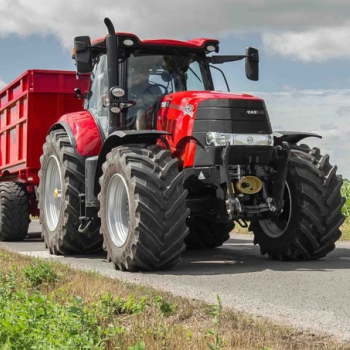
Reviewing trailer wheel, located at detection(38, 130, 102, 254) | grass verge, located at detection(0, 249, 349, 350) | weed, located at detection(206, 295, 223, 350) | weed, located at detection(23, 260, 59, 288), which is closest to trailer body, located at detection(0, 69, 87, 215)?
trailer wheel, located at detection(38, 130, 102, 254)

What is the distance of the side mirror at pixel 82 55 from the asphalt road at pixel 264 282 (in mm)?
2250

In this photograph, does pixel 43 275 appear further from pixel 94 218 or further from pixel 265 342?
pixel 265 342

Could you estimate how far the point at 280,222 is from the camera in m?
8.92

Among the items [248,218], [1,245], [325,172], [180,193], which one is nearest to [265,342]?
[180,193]

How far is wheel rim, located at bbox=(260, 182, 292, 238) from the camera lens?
8586 millimetres

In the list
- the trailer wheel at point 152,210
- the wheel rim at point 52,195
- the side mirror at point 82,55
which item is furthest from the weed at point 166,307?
the wheel rim at point 52,195

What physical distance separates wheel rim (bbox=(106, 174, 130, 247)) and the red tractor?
0.04ft

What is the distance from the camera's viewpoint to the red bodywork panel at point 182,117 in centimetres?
817

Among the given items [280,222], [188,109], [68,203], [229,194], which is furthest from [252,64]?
[68,203]

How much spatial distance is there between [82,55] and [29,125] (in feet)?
12.2

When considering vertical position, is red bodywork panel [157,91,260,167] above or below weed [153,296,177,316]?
above

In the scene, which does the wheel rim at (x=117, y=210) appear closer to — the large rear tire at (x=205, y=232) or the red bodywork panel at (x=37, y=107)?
the large rear tire at (x=205, y=232)

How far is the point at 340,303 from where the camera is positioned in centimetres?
583

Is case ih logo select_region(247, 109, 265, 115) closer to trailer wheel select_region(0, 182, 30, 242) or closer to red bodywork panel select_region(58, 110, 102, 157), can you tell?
red bodywork panel select_region(58, 110, 102, 157)
